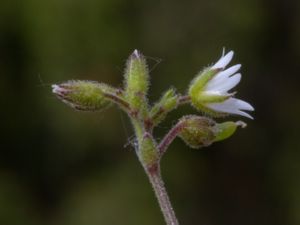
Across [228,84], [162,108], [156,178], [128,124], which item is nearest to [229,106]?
[228,84]

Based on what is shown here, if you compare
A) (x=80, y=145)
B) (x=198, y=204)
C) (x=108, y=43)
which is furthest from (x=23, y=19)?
(x=198, y=204)

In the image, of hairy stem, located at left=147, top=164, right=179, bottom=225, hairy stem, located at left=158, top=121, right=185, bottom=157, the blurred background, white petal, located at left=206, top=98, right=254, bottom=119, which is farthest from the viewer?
the blurred background

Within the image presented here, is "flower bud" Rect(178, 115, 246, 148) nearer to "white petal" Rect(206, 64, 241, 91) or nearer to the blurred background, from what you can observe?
"white petal" Rect(206, 64, 241, 91)

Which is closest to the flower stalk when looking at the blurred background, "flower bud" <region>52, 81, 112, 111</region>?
"flower bud" <region>52, 81, 112, 111</region>

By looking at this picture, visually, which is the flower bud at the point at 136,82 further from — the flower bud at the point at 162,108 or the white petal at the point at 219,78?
the white petal at the point at 219,78

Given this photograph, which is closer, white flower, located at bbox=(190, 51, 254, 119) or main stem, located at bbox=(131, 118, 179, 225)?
main stem, located at bbox=(131, 118, 179, 225)

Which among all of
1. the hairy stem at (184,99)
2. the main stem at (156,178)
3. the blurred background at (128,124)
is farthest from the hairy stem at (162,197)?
the blurred background at (128,124)

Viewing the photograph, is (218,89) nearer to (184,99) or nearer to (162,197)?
(184,99)
